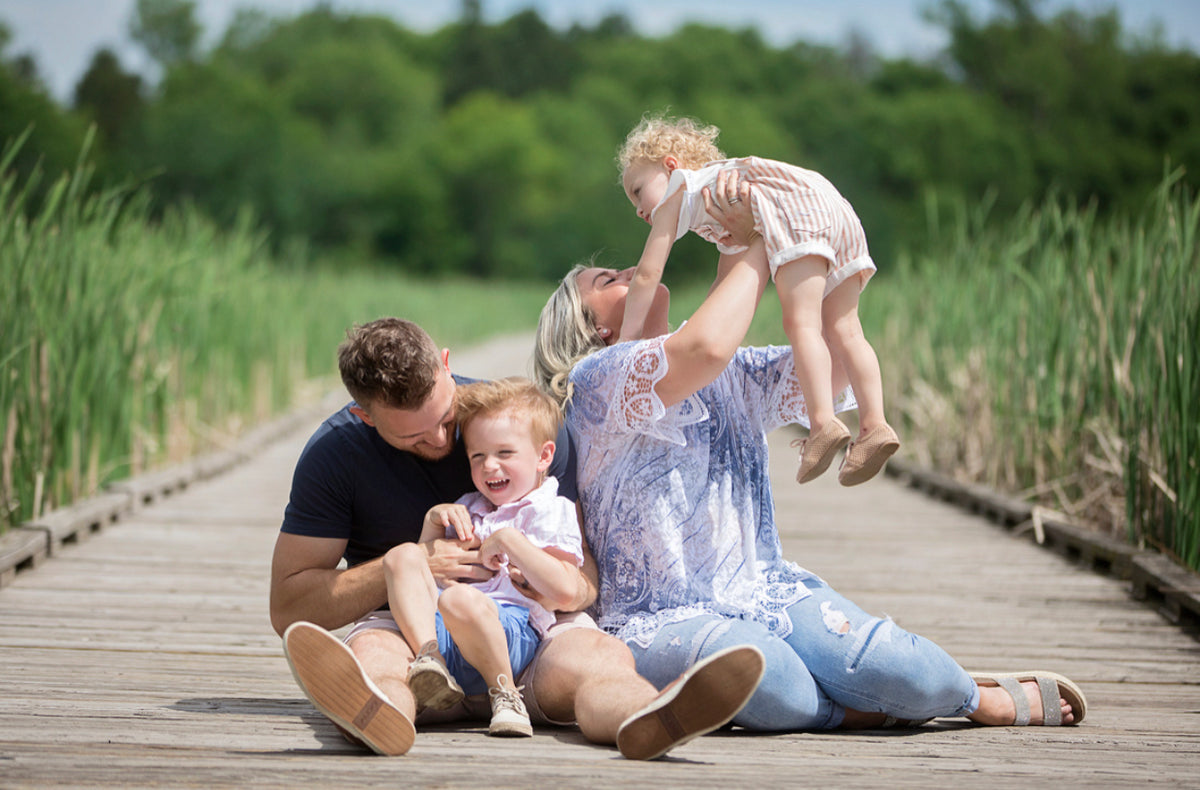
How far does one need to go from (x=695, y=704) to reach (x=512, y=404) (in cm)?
68

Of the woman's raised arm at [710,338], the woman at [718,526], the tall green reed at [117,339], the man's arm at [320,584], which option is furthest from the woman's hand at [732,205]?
the tall green reed at [117,339]

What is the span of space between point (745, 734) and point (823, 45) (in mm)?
73216

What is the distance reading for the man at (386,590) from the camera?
208cm

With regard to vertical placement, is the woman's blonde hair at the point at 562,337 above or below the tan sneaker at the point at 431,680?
above

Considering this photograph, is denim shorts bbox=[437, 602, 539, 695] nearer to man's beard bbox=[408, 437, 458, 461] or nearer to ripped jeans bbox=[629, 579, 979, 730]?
ripped jeans bbox=[629, 579, 979, 730]

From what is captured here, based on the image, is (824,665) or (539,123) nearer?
(824,665)

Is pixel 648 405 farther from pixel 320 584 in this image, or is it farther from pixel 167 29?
pixel 167 29

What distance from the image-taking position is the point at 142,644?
3.27m

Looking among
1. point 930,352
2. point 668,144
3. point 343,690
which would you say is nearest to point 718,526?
point 343,690

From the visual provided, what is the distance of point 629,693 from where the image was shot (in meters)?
2.23

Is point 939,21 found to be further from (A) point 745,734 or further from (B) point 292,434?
(A) point 745,734

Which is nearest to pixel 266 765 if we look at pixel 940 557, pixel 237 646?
pixel 237 646

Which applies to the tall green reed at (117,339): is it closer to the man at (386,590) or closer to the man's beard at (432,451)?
the man at (386,590)

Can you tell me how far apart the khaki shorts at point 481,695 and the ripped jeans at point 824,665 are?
146mm
